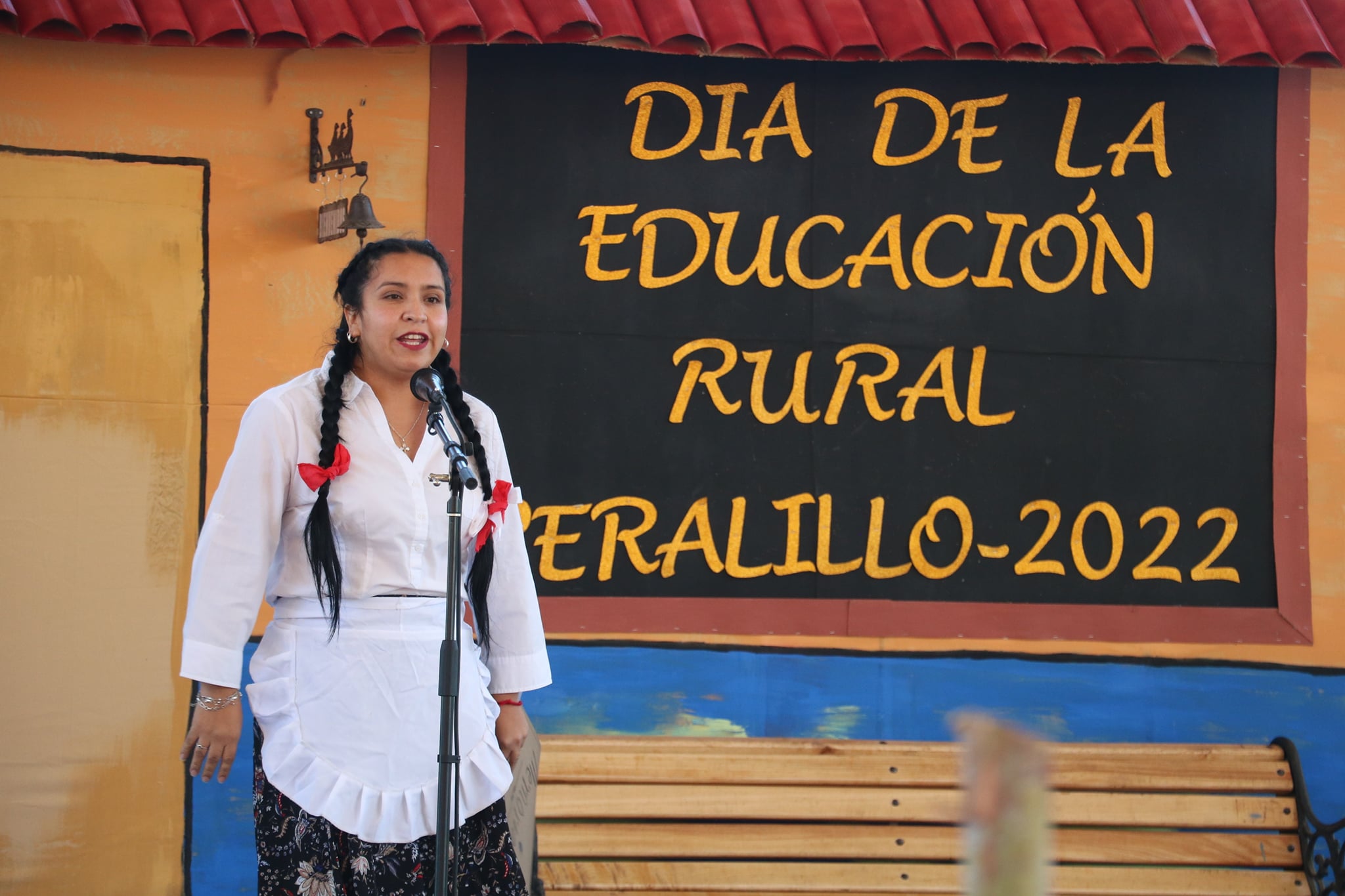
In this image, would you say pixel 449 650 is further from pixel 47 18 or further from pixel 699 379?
pixel 47 18

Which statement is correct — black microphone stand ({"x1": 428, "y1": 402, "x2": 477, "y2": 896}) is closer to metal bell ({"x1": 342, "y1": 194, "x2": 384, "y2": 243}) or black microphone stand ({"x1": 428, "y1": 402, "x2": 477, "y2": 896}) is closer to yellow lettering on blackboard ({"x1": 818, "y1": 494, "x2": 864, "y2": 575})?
metal bell ({"x1": 342, "y1": 194, "x2": 384, "y2": 243})

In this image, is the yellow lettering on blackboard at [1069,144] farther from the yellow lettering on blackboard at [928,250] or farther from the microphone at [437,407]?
the microphone at [437,407]

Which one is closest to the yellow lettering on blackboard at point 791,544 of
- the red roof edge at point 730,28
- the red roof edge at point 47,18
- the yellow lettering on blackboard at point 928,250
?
the yellow lettering on blackboard at point 928,250

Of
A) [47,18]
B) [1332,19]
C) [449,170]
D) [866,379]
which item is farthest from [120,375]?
[1332,19]

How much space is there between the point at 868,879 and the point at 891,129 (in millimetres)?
2349

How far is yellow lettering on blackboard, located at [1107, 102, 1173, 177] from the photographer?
13.9 feet

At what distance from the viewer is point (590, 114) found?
4027 mm

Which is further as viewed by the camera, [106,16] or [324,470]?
[106,16]

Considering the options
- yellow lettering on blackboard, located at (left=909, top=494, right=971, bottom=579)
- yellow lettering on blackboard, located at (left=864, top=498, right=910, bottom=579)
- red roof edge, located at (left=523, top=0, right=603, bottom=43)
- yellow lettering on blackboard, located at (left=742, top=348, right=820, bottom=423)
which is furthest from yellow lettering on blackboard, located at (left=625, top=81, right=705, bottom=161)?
yellow lettering on blackboard, located at (left=909, top=494, right=971, bottom=579)

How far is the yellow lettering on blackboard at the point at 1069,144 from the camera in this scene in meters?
4.20

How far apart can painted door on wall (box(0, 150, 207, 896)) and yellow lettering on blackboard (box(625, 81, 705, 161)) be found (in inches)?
52.8

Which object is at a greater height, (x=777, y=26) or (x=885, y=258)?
(x=777, y=26)

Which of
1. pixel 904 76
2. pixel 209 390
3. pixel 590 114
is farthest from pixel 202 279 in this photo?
pixel 904 76

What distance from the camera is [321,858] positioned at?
226 centimetres
